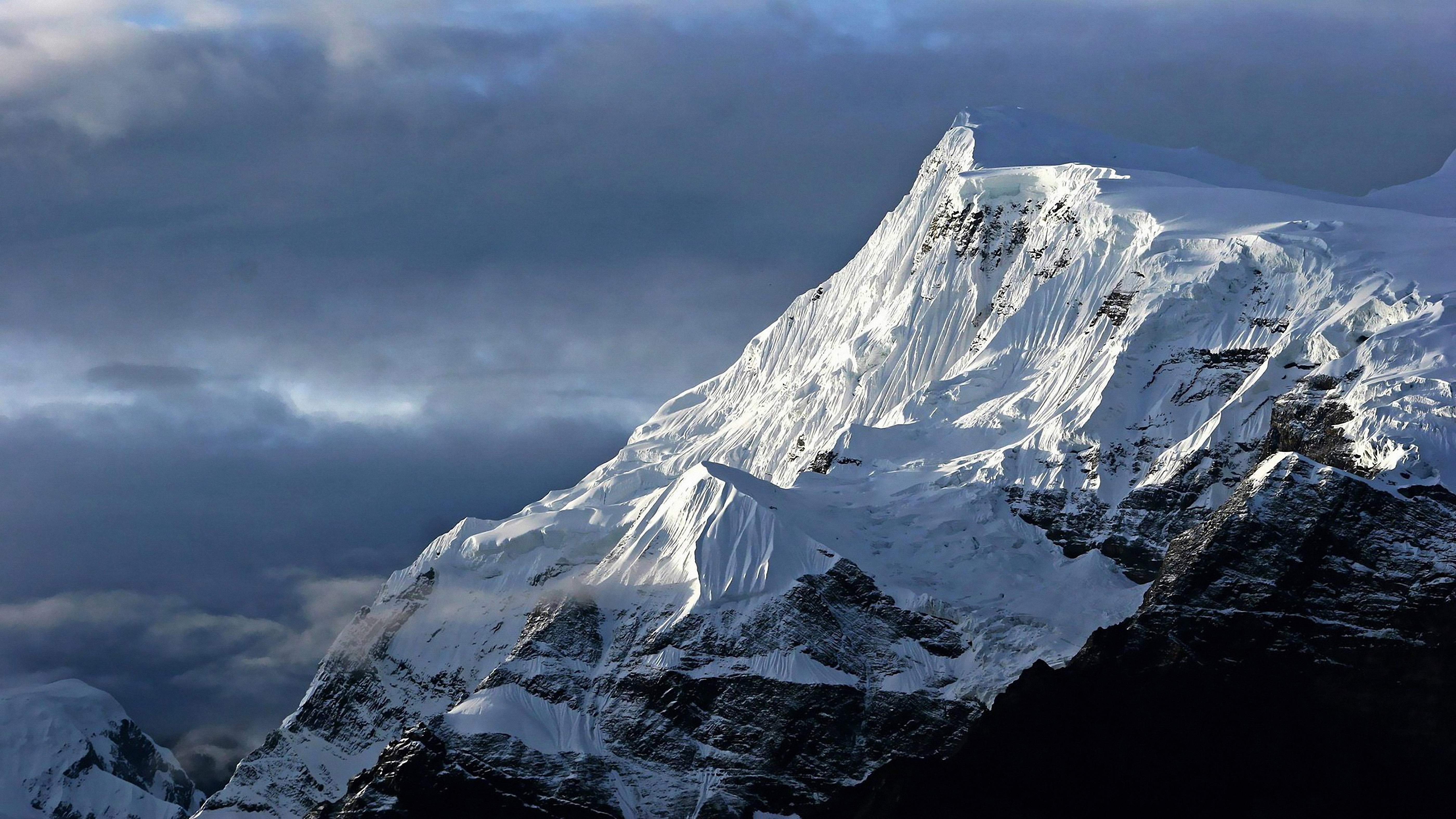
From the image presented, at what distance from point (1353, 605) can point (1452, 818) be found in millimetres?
23757

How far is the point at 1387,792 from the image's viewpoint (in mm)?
190125

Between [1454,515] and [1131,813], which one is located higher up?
[1454,515]

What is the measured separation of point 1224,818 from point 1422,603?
93.2 ft

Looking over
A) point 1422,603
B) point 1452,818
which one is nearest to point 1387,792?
point 1452,818

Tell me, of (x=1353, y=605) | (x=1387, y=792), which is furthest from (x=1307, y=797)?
(x=1353, y=605)

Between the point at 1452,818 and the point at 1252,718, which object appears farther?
the point at 1252,718

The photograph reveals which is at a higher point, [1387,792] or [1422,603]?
[1422,603]

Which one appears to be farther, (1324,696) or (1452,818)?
(1324,696)

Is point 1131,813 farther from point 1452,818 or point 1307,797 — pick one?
point 1452,818

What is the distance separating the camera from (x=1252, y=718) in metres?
200

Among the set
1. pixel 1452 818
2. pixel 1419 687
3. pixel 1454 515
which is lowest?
pixel 1452 818

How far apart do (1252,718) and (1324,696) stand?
729 cm

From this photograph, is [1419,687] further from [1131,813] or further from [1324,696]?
[1131,813]

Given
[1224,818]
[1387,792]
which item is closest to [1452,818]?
[1387,792]
